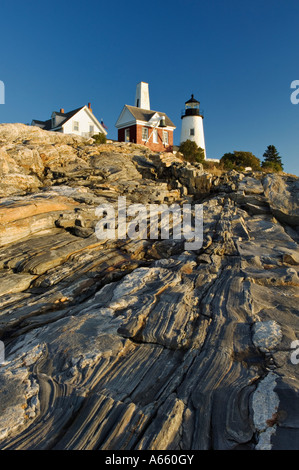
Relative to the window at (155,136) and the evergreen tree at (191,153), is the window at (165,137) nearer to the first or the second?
the window at (155,136)

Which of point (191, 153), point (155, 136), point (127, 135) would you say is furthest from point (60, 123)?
point (191, 153)

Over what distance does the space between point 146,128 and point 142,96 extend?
9.62 meters

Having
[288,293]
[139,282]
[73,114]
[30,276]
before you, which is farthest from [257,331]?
[73,114]

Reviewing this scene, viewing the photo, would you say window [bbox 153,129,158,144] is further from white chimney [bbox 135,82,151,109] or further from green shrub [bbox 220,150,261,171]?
green shrub [bbox 220,150,261,171]

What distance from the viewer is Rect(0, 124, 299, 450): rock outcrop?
4.84 metres

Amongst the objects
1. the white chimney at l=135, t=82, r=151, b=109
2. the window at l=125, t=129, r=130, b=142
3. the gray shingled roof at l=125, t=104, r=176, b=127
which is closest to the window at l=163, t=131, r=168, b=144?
the gray shingled roof at l=125, t=104, r=176, b=127

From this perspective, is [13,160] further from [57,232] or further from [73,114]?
[73,114]

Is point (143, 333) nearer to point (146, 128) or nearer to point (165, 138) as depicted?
point (146, 128)

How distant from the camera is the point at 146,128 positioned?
168ft

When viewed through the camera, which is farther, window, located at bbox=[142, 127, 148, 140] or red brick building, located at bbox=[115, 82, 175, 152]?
window, located at bbox=[142, 127, 148, 140]

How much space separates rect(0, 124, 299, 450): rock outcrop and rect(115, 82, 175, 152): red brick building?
36308 millimetres

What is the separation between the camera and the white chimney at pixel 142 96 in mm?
56500

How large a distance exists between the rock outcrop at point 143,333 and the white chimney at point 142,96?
4505 centimetres

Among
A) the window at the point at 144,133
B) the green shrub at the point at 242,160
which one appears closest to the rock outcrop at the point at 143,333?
the green shrub at the point at 242,160
